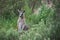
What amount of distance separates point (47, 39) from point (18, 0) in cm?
495

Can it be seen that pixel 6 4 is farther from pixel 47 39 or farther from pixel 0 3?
pixel 47 39

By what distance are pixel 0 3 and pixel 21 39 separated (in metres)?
2.99

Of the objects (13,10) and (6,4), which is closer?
(6,4)

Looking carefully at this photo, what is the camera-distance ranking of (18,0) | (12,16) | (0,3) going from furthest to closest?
(18,0), (12,16), (0,3)

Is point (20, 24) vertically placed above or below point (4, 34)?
below

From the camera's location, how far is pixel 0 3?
773cm

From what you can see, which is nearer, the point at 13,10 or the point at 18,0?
the point at 13,10

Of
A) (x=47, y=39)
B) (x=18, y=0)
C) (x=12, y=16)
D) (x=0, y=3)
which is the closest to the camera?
(x=47, y=39)

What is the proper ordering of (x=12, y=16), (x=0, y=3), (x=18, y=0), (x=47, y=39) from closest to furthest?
(x=47, y=39) < (x=0, y=3) < (x=12, y=16) < (x=18, y=0)

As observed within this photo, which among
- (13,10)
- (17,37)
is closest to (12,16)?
(13,10)

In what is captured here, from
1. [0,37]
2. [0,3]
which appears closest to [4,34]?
[0,37]

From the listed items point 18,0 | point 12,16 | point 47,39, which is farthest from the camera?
point 18,0

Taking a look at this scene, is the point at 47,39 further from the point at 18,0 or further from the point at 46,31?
the point at 18,0

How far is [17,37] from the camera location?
4.97 metres
